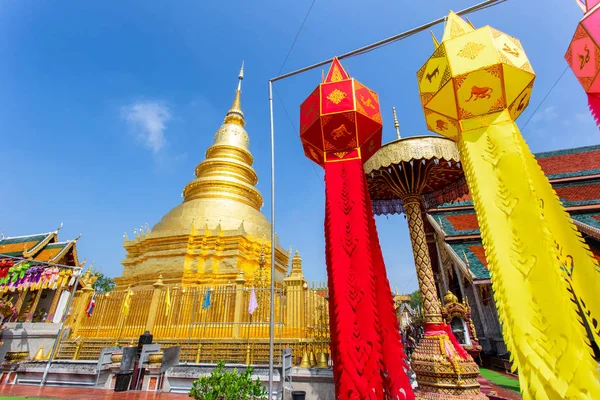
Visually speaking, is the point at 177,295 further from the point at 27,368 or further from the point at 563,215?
the point at 563,215

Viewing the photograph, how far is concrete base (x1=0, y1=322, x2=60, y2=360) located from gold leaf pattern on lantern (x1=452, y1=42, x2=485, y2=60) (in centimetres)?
1281

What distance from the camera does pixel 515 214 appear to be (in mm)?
1934

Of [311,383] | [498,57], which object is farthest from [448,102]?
[311,383]

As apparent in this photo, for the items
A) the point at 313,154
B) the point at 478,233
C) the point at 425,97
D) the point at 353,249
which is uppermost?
the point at 478,233

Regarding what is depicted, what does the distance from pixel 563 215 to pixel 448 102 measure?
4.12 feet

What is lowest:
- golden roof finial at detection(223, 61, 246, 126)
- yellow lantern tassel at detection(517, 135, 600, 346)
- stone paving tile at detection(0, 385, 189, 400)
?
stone paving tile at detection(0, 385, 189, 400)

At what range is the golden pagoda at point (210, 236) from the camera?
1330 cm

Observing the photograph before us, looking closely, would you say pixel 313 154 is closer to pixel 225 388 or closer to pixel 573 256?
pixel 573 256

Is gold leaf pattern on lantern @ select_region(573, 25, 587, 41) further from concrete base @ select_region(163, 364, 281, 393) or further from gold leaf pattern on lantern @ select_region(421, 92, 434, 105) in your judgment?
concrete base @ select_region(163, 364, 281, 393)

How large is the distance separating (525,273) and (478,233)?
427 inches

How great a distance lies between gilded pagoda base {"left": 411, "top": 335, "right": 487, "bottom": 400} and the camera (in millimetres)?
3895

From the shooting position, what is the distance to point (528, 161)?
7.14ft

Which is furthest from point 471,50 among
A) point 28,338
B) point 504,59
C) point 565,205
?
point 28,338

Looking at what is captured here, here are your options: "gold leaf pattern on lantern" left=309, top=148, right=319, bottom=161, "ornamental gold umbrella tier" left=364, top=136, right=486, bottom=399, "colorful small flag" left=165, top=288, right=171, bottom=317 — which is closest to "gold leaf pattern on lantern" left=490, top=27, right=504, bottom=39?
"gold leaf pattern on lantern" left=309, top=148, right=319, bottom=161
